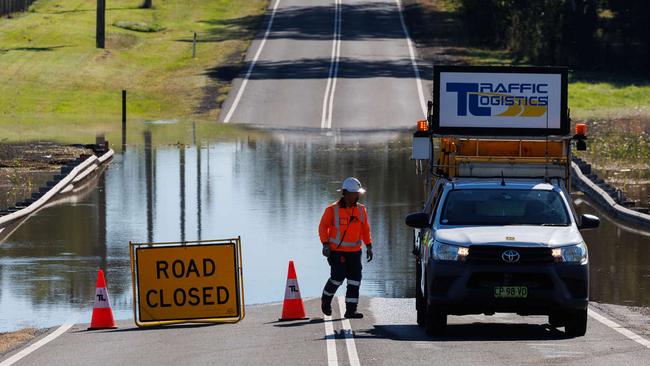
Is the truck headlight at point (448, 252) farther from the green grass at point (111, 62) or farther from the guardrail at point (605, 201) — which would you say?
the green grass at point (111, 62)

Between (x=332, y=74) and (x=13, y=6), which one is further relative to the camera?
(x=13, y=6)

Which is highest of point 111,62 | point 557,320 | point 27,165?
point 111,62

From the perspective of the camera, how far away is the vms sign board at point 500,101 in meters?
20.5

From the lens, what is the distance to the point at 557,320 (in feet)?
56.4

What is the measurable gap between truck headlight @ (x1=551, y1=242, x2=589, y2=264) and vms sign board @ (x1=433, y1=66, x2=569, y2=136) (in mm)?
4232

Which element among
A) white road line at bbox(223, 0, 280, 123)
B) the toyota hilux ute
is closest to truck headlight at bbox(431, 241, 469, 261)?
the toyota hilux ute

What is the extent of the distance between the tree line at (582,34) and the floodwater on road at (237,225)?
24.9 m

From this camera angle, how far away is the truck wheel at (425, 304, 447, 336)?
53.9ft

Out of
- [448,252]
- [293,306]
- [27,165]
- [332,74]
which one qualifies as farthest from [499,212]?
[332,74]

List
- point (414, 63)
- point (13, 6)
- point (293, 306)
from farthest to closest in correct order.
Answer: point (13, 6), point (414, 63), point (293, 306)

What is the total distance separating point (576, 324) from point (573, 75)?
5031 cm

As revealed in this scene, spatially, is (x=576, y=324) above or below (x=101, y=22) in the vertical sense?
below

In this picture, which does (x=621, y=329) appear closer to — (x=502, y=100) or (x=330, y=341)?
(x=330, y=341)

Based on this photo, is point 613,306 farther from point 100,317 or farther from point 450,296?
point 100,317
